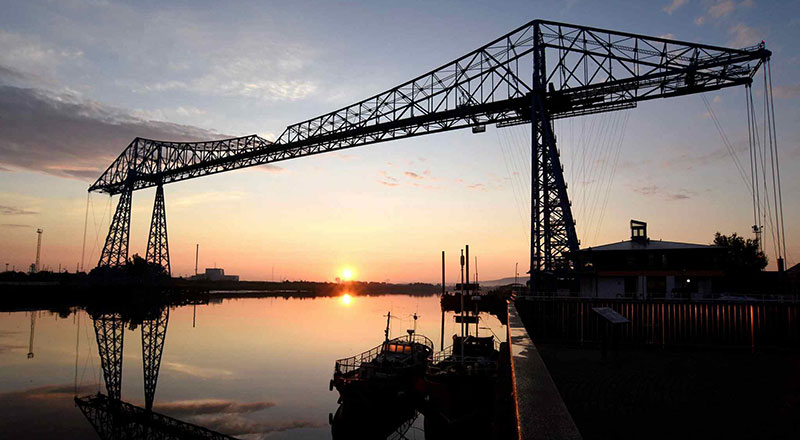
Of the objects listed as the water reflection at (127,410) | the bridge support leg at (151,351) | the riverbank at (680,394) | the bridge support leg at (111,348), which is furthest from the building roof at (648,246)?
the bridge support leg at (111,348)

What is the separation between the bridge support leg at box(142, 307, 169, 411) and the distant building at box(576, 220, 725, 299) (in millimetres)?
30496

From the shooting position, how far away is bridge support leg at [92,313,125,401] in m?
31.6

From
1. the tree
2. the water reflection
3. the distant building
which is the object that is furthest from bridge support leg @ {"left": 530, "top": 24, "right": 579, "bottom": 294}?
the tree

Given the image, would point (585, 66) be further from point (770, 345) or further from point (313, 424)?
point (313, 424)

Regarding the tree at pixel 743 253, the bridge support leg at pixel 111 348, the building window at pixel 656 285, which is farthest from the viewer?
the tree at pixel 743 253

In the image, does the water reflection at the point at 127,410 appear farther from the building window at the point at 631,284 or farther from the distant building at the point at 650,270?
the building window at the point at 631,284

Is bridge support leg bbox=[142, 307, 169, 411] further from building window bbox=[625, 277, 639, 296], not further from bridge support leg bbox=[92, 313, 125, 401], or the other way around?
building window bbox=[625, 277, 639, 296]

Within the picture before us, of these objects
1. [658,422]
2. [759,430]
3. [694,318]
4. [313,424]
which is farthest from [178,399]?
[694,318]

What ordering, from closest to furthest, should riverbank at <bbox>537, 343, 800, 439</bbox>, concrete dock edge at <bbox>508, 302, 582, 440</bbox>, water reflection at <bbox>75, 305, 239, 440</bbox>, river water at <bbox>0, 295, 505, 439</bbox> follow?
concrete dock edge at <bbox>508, 302, 582, 440</bbox>, riverbank at <bbox>537, 343, 800, 439</bbox>, water reflection at <bbox>75, 305, 239, 440</bbox>, river water at <bbox>0, 295, 505, 439</bbox>

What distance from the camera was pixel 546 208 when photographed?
38969mm

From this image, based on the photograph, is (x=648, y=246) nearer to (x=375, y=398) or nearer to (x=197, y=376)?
(x=375, y=398)

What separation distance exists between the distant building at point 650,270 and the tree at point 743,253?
33708mm

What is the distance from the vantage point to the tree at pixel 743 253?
2530 inches

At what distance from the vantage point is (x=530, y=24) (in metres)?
42.5
